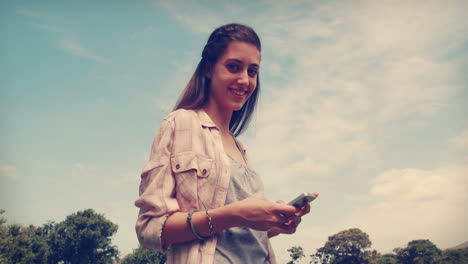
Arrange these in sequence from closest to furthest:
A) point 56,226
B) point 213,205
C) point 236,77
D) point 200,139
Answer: point 213,205
point 200,139
point 236,77
point 56,226

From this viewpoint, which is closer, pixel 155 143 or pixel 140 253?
pixel 155 143

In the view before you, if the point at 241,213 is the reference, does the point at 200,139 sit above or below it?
above

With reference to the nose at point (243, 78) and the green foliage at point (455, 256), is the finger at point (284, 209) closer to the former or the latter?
the nose at point (243, 78)

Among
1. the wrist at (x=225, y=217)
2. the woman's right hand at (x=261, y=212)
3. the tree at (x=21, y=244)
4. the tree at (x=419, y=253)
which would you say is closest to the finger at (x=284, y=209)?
the woman's right hand at (x=261, y=212)

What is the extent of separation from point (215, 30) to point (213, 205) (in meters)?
1.78

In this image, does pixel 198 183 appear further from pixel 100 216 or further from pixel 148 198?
pixel 100 216

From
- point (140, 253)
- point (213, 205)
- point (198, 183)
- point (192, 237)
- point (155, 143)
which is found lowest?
point (192, 237)

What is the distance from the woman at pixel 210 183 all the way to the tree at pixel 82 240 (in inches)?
2052

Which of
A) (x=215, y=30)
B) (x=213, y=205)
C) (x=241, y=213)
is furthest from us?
(x=215, y=30)

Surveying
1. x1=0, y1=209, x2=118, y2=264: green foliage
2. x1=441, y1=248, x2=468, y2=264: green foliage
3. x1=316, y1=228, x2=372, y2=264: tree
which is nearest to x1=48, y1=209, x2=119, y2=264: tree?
x1=0, y1=209, x2=118, y2=264: green foliage

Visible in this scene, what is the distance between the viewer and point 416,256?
5375cm

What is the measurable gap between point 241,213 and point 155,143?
90cm

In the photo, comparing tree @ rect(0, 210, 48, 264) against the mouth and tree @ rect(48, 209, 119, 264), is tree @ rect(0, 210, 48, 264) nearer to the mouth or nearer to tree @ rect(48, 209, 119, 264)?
tree @ rect(48, 209, 119, 264)

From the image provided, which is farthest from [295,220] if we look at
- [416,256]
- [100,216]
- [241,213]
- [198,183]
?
[416,256]
